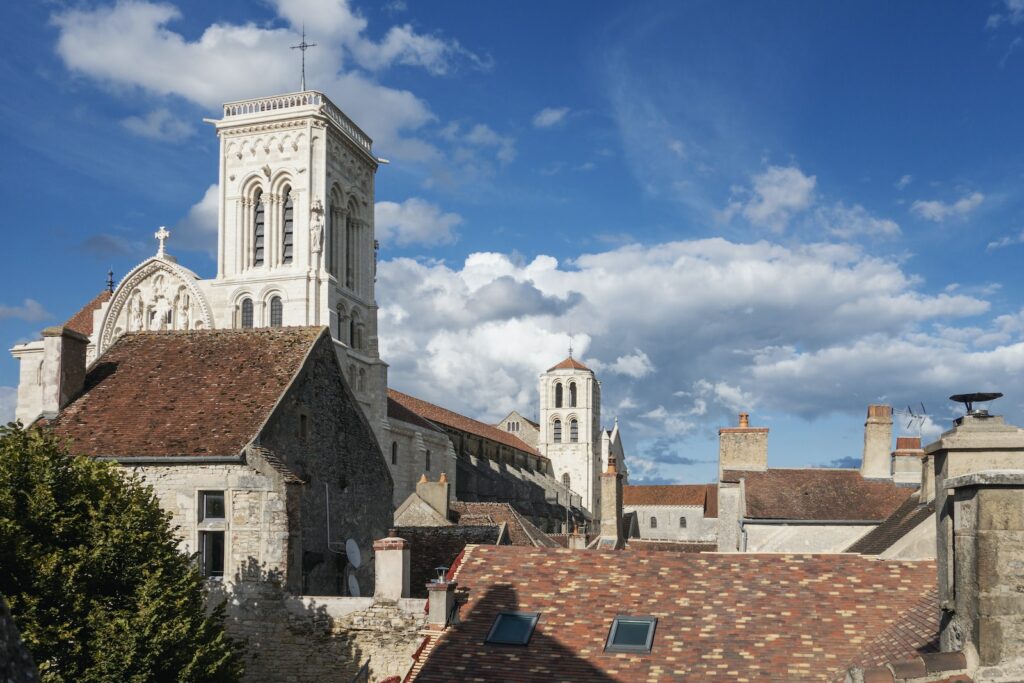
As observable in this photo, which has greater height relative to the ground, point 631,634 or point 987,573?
point 987,573

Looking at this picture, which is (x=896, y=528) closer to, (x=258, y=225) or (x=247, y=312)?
(x=247, y=312)

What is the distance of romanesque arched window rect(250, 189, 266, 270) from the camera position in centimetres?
5934

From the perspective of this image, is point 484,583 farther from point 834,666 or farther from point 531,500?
point 531,500

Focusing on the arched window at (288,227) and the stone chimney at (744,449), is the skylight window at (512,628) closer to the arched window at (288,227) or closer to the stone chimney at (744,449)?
the stone chimney at (744,449)

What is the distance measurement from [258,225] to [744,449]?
37003 millimetres

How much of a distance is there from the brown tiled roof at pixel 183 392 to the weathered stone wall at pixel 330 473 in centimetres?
52

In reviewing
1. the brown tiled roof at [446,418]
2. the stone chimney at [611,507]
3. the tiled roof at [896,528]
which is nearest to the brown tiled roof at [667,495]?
the brown tiled roof at [446,418]

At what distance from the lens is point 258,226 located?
2356 inches

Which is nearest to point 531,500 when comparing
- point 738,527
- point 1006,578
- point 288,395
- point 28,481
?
point 738,527

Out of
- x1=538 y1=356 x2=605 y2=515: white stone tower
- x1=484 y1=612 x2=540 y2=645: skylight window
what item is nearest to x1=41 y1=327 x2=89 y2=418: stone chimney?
x1=484 y1=612 x2=540 y2=645: skylight window

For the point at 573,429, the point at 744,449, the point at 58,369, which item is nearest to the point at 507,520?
the point at 744,449

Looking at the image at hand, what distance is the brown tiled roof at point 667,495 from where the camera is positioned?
9406cm

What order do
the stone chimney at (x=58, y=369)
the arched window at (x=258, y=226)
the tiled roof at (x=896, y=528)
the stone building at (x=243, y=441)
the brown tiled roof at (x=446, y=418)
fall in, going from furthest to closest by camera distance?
1. the brown tiled roof at (x=446, y=418)
2. the arched window at (x=258, y=226)
3. the stone chimney at (x=58, y=369)
4. the stone building at (x=243, y=441)
5. the tiled roof at (x=896, y=528)

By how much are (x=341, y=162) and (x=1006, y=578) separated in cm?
5741
